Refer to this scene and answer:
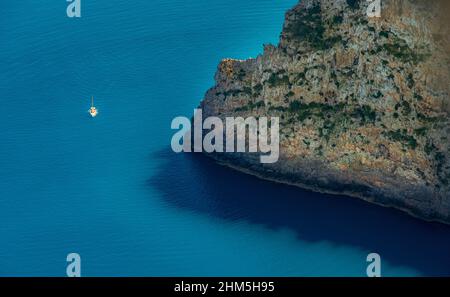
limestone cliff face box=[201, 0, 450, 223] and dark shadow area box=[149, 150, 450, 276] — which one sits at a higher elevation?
limestone cliff face box=[201, 0, 450, 223]

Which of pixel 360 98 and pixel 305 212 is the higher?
pixel 360 98

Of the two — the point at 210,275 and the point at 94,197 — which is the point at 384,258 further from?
the point at 94,197

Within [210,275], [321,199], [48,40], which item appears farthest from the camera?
[48,40]

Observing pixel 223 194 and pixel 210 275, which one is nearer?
pixel 210 275

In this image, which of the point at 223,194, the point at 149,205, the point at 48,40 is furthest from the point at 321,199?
the point at 48,40

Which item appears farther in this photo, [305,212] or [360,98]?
[305,212]

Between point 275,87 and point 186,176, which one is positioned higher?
point 275,87
